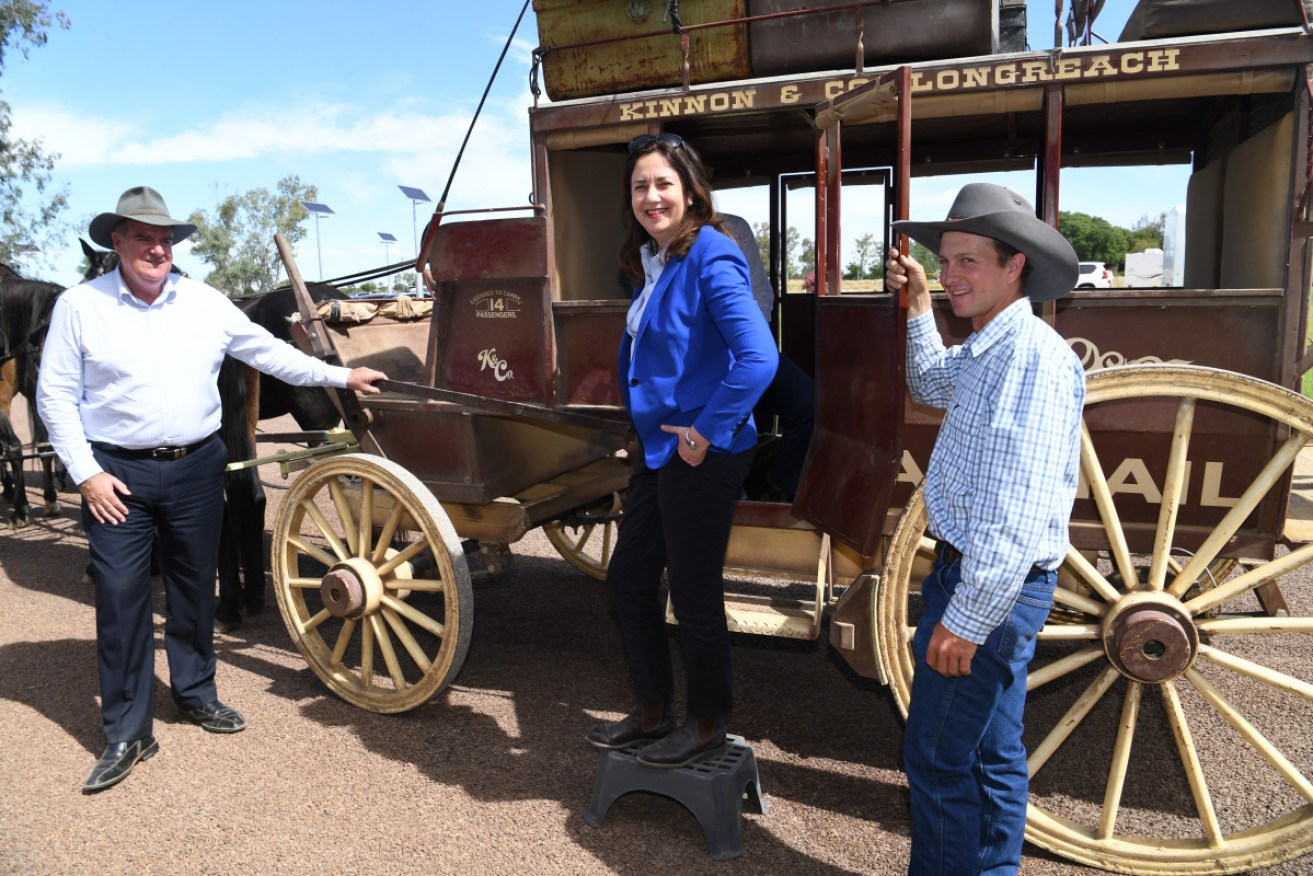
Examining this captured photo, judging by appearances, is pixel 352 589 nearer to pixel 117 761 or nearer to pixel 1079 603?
pixel 117 761

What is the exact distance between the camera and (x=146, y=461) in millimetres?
3246

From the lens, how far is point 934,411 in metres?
2.90

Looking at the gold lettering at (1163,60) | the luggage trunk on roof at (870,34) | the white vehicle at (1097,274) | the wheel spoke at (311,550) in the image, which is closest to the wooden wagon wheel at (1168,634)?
the gold lettering at (1163,60)

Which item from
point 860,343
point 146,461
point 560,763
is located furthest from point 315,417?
point 860,343

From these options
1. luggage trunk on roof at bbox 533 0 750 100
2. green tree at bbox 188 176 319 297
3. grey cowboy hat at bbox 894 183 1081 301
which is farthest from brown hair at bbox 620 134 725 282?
green tree at bbox 188 176 319 297

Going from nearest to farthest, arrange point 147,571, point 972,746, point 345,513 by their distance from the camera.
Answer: point 972,746 < point 147,571 < point 345,513

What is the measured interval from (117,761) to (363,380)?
1553 mm

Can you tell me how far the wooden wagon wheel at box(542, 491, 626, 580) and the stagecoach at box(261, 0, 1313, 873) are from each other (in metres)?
0.15

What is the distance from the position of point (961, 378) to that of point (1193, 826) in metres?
1.87

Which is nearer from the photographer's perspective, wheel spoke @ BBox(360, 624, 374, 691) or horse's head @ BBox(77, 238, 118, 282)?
wheel spoke @ BBox(360, 624, 374, 691)

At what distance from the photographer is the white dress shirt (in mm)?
3084

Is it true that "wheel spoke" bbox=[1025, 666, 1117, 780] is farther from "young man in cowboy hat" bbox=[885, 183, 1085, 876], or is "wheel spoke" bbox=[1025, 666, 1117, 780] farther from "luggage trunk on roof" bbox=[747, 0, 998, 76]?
"luggage trunk on roof" bbox=[747, 0, 998, 76]

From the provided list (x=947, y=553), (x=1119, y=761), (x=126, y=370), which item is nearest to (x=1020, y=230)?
(x=947, y=553)

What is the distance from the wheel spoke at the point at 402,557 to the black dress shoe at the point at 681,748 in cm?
119
